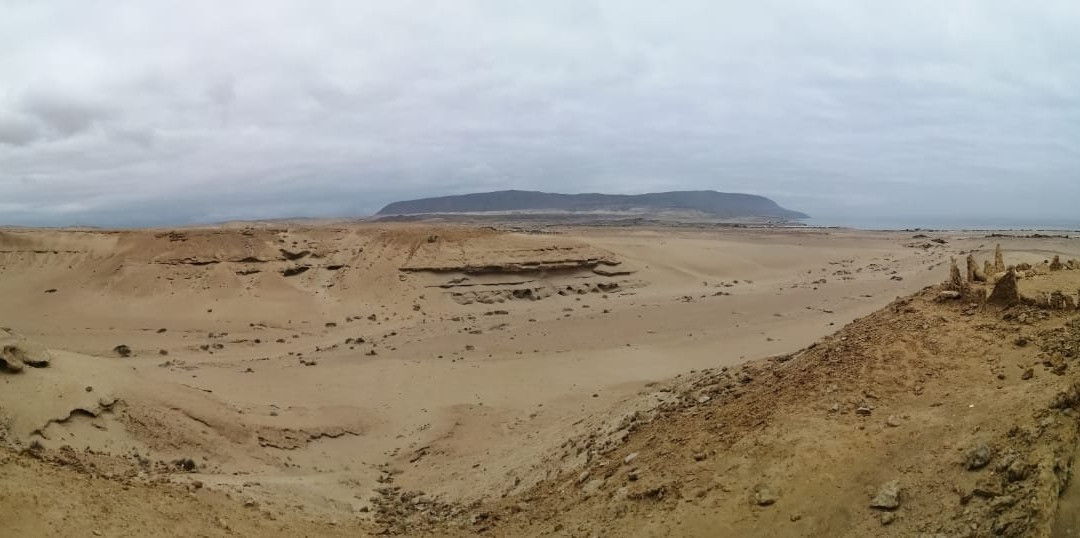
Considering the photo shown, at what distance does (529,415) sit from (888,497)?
7.12 meters

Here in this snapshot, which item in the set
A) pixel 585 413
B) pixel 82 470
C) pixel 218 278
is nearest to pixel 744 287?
pixel 585 413

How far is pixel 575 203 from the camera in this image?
16950 centimetres

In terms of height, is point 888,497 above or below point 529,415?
above

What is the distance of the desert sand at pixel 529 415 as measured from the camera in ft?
15.2

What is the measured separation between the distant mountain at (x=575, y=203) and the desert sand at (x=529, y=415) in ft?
436

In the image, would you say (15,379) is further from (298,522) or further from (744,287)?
(744,287)

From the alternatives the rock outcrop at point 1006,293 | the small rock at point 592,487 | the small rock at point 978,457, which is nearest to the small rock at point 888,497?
the small rock at point 978,457

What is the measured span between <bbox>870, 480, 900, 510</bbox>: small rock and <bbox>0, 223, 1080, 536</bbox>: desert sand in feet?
0.08

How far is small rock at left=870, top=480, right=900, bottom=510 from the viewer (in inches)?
171

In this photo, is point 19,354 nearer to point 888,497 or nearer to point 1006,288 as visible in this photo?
point 888,497

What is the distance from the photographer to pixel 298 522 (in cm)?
632

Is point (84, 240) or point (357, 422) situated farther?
point (84, 240)

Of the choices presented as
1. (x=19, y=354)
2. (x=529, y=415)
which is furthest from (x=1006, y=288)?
(x=19, y=354)

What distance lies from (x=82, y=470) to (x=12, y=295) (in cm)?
1925
